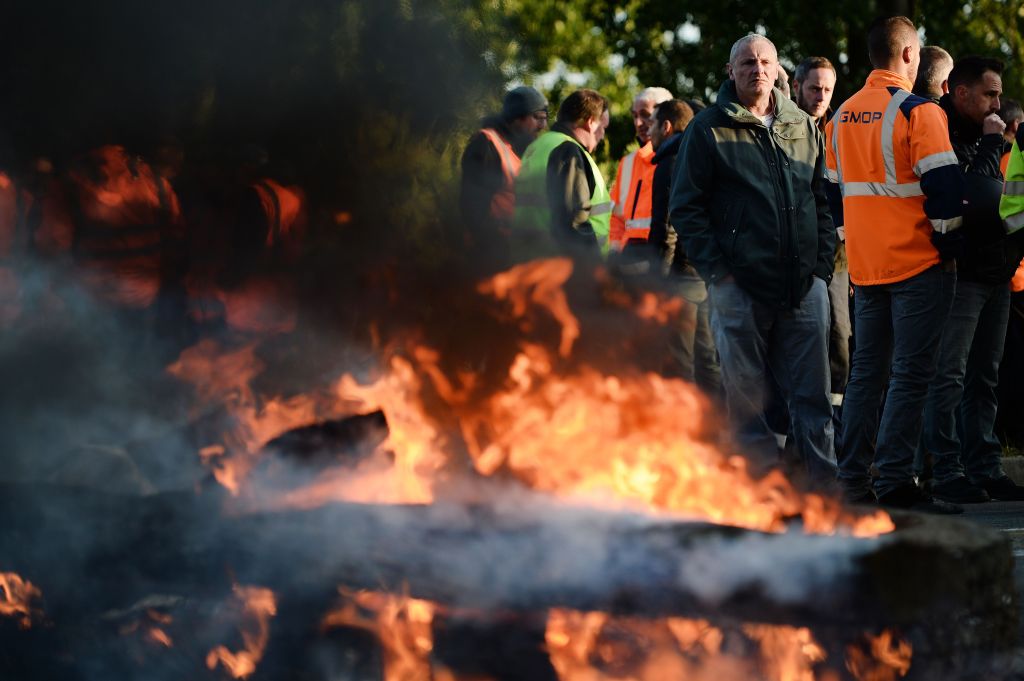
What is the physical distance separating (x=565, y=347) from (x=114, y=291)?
237 cm

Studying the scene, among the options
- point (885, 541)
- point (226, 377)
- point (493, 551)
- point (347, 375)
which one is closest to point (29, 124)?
point (226, 377)

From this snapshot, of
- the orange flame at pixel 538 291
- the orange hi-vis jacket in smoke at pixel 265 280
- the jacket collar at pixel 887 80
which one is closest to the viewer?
the orange flame at pixel 538 291

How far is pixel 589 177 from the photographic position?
7391mm

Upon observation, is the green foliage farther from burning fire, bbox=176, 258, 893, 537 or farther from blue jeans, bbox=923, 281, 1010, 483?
burning fire, bbox=176, 258, 893, 537

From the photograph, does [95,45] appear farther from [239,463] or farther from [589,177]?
[589,177]

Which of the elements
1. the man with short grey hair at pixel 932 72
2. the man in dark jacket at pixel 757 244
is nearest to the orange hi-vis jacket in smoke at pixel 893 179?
the man in dark jacket at pixel 757 244

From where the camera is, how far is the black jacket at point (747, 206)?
610 cm

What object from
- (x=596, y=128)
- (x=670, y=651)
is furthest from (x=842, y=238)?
(x=670, y=651)

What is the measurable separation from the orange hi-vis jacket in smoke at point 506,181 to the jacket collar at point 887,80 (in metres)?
1.70

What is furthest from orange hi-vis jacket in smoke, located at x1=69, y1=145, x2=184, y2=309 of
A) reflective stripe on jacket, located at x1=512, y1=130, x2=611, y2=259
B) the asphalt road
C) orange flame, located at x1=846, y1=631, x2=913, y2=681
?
orange flame, located at x1=846, y1=631, x2=913, y2=681

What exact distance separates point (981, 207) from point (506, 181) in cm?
219

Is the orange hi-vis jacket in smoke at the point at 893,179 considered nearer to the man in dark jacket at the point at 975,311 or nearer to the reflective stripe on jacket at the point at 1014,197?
the man in dark jacket at the point at 975,311

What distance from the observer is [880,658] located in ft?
13.1

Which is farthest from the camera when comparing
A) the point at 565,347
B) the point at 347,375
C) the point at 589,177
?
the point at 589,177
